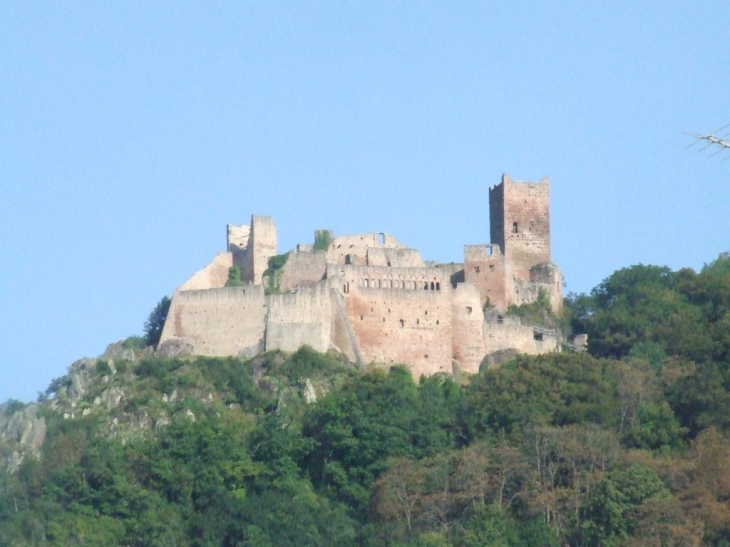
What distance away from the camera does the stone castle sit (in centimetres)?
6638

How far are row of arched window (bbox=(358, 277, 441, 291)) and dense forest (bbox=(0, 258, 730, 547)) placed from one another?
158 inches

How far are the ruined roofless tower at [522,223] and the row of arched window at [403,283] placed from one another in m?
6.18

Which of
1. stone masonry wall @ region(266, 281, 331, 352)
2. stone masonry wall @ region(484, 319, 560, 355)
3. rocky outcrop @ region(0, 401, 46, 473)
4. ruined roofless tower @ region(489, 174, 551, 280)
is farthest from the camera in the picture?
ruined roofless tower @ region(489, 174, 551, 280)

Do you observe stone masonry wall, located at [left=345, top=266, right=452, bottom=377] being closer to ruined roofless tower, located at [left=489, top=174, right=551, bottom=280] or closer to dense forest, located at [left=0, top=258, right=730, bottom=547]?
dense forest, located at [left=0, top=258, right=730, bottom=547]

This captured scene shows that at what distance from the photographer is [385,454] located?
5916cm

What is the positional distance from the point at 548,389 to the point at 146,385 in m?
13.4

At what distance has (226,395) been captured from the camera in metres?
63.8

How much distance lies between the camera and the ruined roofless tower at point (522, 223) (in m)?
75.0

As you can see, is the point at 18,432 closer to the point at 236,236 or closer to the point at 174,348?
the point at 174,348

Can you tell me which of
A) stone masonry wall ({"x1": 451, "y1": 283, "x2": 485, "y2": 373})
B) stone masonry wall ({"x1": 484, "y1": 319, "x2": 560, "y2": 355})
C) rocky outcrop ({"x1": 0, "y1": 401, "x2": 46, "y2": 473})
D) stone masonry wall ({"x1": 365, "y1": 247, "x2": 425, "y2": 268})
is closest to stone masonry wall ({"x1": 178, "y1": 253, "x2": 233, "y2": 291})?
stone masonry wall ({"x1": 365, "y1": 247, "x2": 425, "y2": 268})

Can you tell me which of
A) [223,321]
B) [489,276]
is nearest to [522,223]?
[489,276]

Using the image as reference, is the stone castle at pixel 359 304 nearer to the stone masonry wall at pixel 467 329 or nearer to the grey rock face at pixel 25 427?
the stone masonry wall at pixel 467 329

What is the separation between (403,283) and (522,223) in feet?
27.9

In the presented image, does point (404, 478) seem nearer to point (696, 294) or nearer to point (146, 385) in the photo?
point (146, 385)
